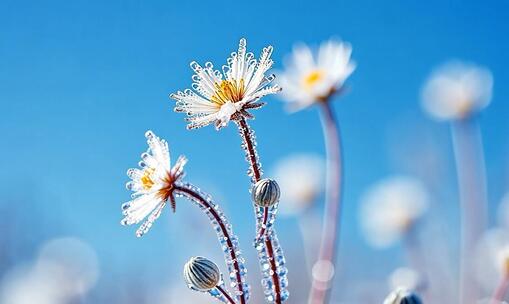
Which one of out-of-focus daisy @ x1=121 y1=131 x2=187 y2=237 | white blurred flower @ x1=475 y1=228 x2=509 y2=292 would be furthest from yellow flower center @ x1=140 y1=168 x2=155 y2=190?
white blurred flower @ x1=475 y1=228 x2=509 y2=292

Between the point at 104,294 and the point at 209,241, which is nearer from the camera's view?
the point at 209,241

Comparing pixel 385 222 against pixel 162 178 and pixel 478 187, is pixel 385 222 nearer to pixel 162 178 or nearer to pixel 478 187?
pixel 478 187

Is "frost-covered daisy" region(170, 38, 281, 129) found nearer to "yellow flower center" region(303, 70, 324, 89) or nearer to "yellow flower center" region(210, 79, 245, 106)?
"yellow flower center" region(210, 79, 245, 106)

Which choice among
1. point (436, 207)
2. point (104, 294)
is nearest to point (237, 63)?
point (436, 207)

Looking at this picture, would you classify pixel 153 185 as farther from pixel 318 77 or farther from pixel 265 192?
pixel 318 77

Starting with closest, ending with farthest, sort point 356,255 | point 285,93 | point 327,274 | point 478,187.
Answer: point 327,274, point 285,93, point 478,187, point 356,255

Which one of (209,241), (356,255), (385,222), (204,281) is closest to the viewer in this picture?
(204,281)

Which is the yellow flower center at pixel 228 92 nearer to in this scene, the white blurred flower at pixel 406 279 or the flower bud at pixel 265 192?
the flower bud at pixel 265 192
